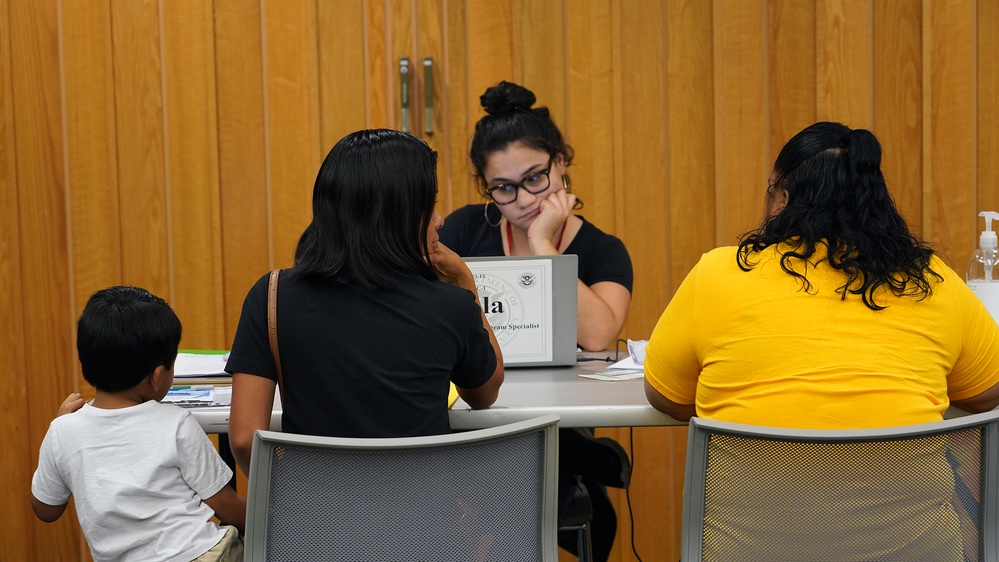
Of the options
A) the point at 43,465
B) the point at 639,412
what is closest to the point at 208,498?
the point at 43,465

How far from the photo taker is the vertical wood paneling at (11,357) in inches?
129

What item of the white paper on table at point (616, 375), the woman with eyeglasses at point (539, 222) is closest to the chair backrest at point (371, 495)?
the white paper on table at point (616, 375)

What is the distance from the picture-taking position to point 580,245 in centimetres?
266

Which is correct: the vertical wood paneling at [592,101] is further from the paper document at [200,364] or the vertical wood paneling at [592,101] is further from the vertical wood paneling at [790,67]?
the paper document at [200,364]

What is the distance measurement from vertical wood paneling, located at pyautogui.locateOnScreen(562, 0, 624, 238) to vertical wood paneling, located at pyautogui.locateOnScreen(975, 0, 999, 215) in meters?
1.13

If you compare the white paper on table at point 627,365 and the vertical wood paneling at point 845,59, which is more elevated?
the vertical wood paneling at point 845,59

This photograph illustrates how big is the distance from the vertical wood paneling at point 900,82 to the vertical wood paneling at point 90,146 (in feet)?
8.14

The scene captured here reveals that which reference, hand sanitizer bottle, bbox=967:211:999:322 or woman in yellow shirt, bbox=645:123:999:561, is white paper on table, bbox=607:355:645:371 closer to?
woman in yellow shirt, bbox=645:123:999:561

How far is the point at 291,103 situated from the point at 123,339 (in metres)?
1.83

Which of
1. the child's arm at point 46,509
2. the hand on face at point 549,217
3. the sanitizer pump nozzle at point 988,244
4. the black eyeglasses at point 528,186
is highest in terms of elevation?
the black eyeglasses at point 528,186

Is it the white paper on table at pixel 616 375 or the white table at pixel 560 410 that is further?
the white paper on table at pixel 616 375

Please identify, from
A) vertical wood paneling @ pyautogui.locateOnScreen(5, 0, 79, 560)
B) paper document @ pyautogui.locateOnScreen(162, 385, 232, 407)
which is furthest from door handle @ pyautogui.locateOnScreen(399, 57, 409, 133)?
paper document @ pyautogui.locateOnScreen(162, 385, 232, 407)

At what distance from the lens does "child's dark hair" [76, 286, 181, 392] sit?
1570 millimetres

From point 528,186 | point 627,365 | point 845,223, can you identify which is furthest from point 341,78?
point 845,223
